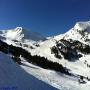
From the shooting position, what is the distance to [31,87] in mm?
34344

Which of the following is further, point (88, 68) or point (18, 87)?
point (88, 68)

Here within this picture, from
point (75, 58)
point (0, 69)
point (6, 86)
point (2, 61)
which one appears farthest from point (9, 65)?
point (75, 58)

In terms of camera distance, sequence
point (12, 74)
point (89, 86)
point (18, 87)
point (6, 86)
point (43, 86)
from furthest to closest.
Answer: point (89, 86) → point (43, 86) → point (12, 74) → point (18, 87) → point (6, 86)

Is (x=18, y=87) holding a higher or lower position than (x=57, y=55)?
lower

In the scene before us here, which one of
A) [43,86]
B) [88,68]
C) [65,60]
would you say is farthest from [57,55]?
[43,86]

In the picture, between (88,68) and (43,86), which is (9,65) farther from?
(88,68)

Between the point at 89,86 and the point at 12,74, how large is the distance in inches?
1457

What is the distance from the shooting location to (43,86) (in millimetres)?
39156

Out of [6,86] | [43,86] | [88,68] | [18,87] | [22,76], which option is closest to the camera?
[6,86]

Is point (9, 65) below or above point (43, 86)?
above

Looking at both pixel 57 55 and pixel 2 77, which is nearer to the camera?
pixel 2 77

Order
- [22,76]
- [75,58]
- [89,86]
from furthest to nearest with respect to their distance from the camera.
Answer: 1. [75,58]
2. [89,86]
3. [22,76]

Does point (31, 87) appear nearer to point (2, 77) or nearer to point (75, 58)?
point (2, 77)

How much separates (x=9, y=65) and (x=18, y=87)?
463 centimetres
